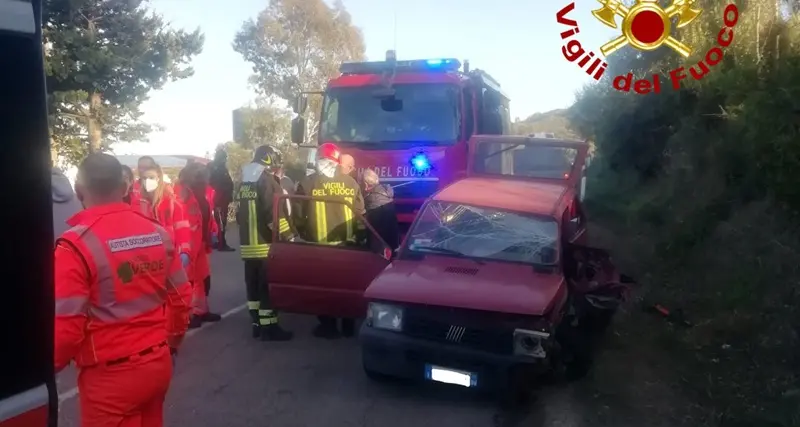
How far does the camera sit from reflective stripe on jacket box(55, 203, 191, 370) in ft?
9.08

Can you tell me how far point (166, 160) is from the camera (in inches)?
1419

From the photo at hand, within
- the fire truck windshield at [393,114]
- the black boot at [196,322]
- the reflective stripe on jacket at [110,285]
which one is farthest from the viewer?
the fire truck windshield at [393,114]

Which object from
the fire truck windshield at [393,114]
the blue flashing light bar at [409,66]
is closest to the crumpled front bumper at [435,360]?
the fire truck windshield at [393,114]

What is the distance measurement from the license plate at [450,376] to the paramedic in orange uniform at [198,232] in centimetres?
294

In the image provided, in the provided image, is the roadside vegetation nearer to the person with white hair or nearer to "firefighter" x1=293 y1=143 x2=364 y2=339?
the person with white hair

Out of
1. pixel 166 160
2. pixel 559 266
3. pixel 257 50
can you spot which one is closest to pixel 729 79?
pixel 559 266

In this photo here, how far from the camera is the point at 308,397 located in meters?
6.09

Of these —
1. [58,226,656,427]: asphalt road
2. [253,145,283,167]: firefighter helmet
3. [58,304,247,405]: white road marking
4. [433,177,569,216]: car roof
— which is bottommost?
[58,226,656,427]: asphalt road

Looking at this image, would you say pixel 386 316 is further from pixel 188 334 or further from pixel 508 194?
pixel 188 334

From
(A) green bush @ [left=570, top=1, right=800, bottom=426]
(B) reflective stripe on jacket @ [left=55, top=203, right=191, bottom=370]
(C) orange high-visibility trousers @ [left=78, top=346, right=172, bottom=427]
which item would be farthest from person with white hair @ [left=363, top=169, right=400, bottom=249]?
(C) orange high-visibility trousers @ [left=78, top=346, right=172, bottom=427]

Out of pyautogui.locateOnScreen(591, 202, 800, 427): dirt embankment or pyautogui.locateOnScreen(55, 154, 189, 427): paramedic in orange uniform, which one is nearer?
pyautogui.locateOnScreen(55, 154, 189, 427): paramedic in orange uniform

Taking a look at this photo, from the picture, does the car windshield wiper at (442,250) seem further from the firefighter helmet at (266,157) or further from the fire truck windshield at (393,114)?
the fire truck windshield at (393,114)

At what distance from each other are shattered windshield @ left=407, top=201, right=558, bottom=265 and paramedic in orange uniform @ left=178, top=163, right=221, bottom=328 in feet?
7.92

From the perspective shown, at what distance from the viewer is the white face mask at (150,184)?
7.59m
